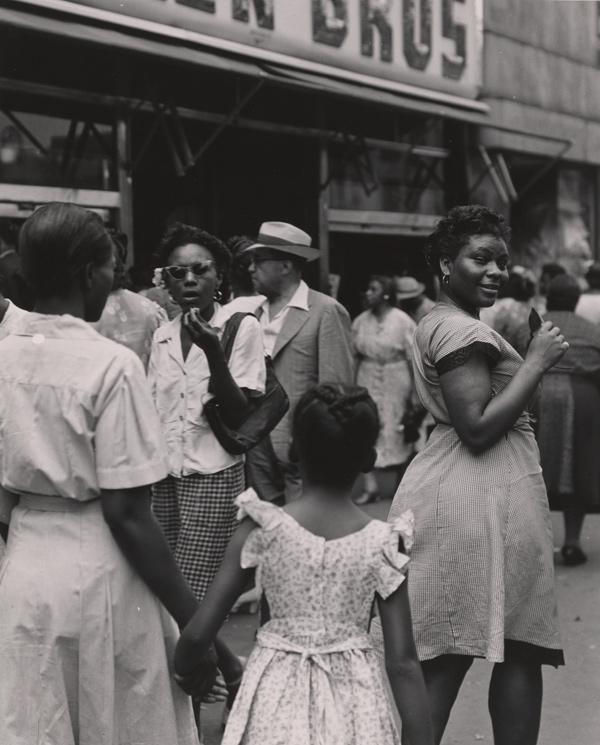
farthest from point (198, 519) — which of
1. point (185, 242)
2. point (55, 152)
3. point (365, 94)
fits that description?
point (365, 94)

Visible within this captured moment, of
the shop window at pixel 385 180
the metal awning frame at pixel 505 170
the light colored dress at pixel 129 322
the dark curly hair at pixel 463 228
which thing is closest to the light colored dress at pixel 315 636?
the dark curly hair at pixel 463 228

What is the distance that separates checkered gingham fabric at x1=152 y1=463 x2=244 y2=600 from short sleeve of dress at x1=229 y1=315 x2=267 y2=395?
0.33 meters

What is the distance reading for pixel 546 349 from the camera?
129 inches

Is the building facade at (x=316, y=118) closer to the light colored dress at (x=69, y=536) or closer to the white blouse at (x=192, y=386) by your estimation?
the white blouse at (x=192, y=386)

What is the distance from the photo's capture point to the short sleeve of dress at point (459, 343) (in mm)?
3258

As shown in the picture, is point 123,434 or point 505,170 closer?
point 123,434

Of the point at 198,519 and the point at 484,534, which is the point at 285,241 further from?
the point at 484,534

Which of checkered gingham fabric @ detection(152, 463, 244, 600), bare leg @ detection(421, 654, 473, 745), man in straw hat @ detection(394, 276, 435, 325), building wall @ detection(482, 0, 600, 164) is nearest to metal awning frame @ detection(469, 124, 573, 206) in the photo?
building wall @ detection(482, 0, 600, 164)

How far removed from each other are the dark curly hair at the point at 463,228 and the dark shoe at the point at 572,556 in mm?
4056

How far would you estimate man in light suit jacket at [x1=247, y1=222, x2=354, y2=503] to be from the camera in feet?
18.6

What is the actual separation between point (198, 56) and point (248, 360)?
5.42 m

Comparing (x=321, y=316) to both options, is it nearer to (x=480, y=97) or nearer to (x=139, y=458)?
(x=139, y=458)

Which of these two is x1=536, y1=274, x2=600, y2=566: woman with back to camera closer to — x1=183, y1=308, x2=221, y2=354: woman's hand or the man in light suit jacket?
the man in light suit jacket

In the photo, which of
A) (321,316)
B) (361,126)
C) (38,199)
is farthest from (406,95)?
(321,316)
